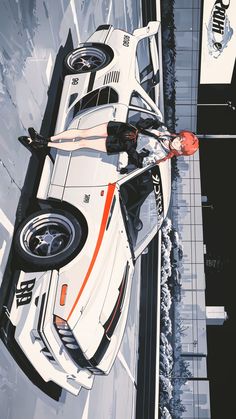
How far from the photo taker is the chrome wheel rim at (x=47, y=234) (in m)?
4.38

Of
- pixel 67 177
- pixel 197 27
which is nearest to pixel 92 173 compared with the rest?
pixel 67 177

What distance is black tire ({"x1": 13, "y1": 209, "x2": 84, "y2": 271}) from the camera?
13.6 feet

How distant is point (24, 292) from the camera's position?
3.98 meters

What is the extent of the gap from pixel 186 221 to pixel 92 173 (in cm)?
584

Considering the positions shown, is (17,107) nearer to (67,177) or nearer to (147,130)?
(67,177)

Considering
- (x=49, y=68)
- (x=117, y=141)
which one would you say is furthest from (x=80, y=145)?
(x=49, y=68)

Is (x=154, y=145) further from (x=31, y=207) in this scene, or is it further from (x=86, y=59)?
(x=86, y=59)

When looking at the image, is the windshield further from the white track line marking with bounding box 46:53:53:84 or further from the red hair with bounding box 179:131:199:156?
the white track line marking with bounding box 46:53:53:84

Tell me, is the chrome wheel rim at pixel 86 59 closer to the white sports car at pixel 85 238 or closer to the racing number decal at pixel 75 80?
the white sports car at pixel 85 238

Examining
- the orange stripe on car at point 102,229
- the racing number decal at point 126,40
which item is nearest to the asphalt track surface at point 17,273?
the orange stripe on car at point 102,229

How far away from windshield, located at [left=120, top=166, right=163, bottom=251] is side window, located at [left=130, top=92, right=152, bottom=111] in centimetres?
95

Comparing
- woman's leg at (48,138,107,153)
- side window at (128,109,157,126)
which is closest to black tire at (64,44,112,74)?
side window at (128,109,157,126)

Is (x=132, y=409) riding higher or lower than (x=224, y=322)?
lower

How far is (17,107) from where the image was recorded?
4707 millimetres
